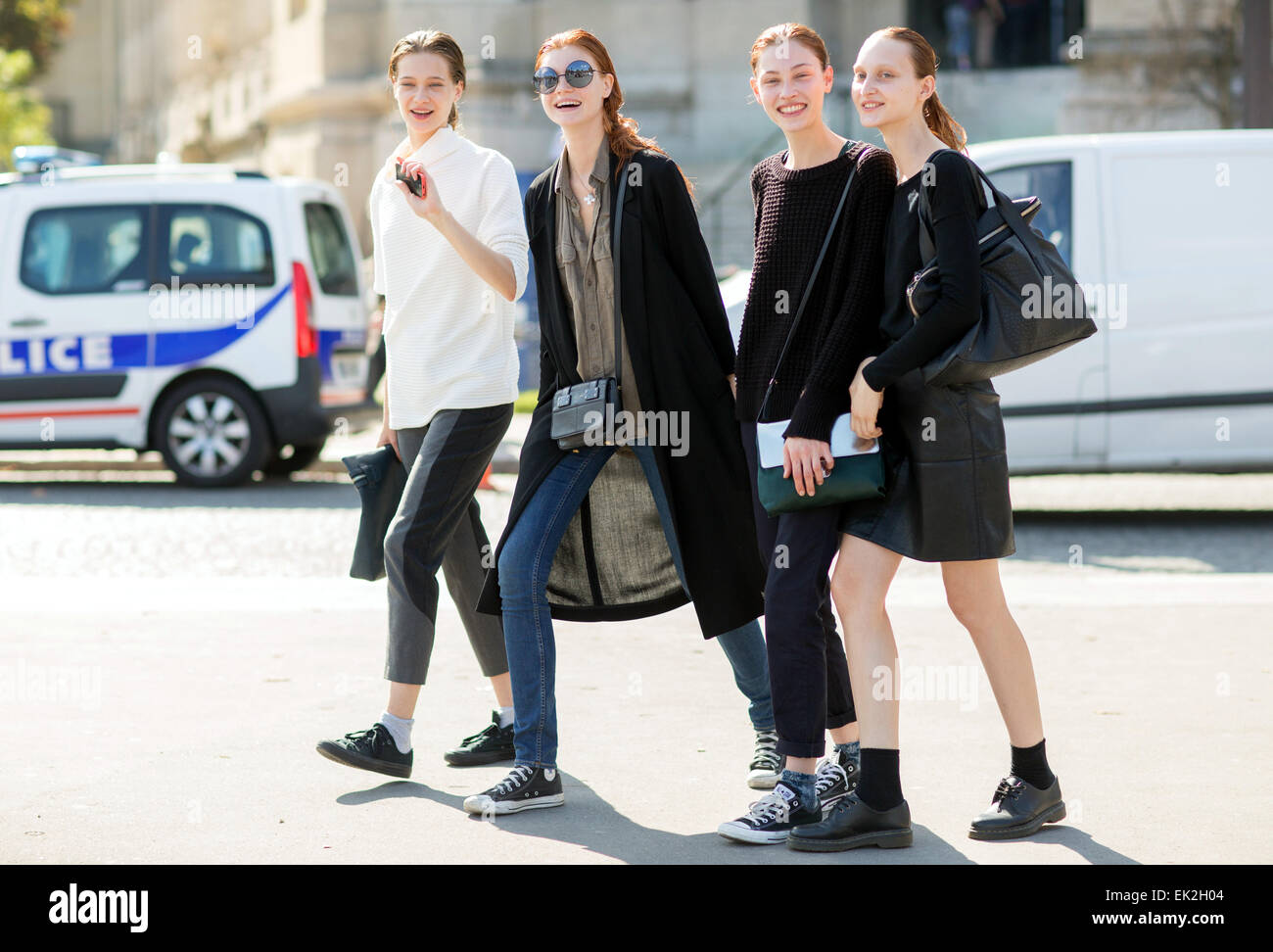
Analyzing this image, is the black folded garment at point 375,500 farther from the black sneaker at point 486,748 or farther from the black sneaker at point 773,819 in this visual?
the black sneaker at point 773,819

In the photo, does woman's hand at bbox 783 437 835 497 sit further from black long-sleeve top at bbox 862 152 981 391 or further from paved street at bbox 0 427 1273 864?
paved street at bbox 0 427 1273 864

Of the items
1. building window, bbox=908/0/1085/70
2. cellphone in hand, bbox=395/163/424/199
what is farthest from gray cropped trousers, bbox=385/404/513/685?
building window, bbox=908/0/1085/70

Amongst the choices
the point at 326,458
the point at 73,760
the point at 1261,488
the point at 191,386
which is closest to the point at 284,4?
the point at 326,458

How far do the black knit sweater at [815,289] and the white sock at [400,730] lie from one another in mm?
1296

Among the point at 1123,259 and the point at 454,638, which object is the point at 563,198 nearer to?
the point at 454,638

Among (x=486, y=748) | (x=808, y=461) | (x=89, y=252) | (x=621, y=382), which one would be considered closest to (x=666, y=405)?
(x=621, y=382)

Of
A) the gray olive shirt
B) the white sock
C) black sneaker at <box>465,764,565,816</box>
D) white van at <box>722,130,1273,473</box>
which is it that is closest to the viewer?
black sneaker at <box>465,764,565,816</box>

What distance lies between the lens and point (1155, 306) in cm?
980

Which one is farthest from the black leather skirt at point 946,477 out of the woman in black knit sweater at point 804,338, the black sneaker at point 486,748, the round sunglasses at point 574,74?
the black sneaker at point 486,748

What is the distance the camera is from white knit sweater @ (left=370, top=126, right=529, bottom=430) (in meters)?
4.79

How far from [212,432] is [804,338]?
864 cm

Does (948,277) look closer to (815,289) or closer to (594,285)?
(815,289)

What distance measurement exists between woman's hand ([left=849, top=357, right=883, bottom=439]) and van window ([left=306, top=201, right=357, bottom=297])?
866cm
